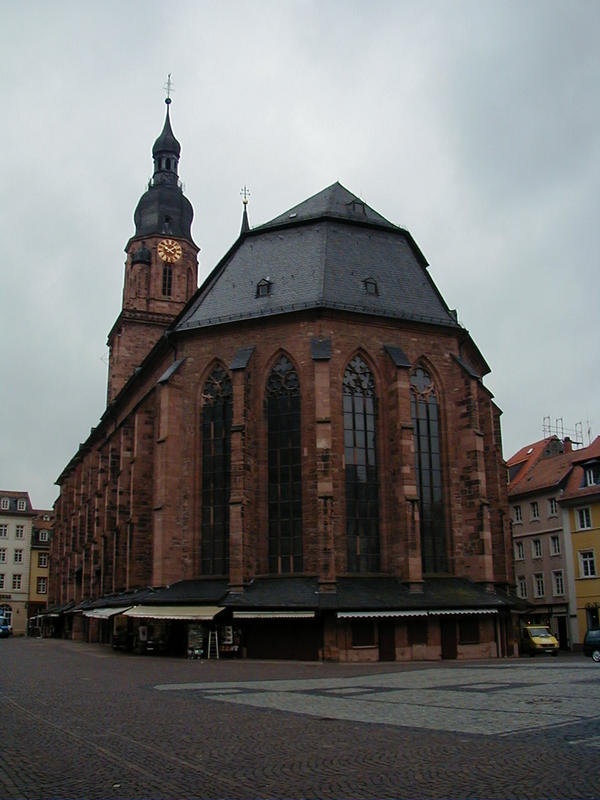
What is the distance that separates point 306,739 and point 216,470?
989 inches

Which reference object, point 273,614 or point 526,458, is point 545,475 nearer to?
point 526,458

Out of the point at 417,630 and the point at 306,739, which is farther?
the point at 417,630

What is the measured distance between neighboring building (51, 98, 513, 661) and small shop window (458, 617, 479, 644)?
Answer: 2.9 inches

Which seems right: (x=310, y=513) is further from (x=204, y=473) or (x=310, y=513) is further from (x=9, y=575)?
(x=9, y=575)

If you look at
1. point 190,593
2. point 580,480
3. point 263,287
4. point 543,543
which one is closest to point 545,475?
point 580,480

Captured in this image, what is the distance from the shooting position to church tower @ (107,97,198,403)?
206 feet

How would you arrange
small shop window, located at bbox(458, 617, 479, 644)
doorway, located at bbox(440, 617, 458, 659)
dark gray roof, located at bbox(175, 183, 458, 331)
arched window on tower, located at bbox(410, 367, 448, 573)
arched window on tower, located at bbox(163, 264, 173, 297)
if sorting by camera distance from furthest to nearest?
arched window on tower, located at bbox(163, 264, 173, 297), dark gray roof, located at bbox(175, 183, 458, 331), arched window on tower, located at bbox(410, 367, 448, 573), small shop window, located at bbox(458, 617, 479, 644), doorway, located at bbox(440, 617, 458, 659)

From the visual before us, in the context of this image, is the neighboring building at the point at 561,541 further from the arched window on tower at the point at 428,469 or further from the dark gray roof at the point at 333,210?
the dark gray roof at the point at 333,210

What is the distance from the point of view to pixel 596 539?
150ft

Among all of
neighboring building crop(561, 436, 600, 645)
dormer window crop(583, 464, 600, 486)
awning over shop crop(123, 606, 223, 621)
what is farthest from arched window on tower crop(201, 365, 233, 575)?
dormer window crop(583, 464, 600, 486)

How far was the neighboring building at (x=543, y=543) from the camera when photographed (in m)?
48.3

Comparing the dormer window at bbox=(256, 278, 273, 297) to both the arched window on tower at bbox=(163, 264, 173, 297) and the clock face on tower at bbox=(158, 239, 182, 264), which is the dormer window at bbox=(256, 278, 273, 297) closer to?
the arched window on tower at bbox=(163, 264, 173, 297)

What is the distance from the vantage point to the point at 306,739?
416 inches

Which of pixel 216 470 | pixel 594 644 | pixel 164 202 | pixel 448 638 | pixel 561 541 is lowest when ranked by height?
pixel 594 644
